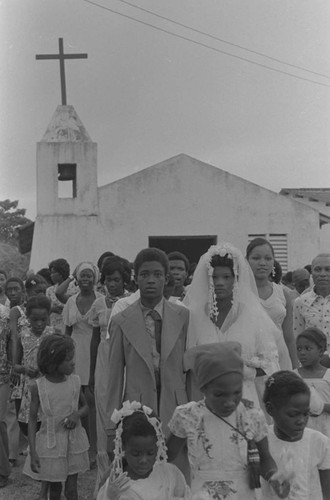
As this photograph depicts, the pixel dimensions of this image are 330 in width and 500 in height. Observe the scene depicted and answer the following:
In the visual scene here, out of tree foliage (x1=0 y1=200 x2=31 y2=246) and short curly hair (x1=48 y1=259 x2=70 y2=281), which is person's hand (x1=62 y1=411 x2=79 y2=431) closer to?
short curly hair (x1=48 y1=259 x2=70 y2=281)

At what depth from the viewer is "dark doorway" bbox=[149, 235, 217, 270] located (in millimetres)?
19219

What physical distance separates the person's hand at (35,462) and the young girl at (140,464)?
1.56 metres

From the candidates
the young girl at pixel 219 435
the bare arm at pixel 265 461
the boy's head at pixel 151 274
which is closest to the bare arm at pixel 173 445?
the young girl at pixel 219 435

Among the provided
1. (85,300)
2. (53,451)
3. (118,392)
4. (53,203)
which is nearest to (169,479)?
(118,392)

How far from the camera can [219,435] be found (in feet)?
11.5

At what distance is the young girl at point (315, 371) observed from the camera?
5.12 meters

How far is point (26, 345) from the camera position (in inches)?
245

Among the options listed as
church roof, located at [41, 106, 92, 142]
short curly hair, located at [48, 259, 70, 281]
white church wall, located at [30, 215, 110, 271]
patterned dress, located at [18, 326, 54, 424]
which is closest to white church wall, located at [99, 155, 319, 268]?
white church wall, located at [30, 215, 110, 271]

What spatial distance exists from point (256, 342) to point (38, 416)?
190cm

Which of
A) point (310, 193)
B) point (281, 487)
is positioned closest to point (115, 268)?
point (281, 487)

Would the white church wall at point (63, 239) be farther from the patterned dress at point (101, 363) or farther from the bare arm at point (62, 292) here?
the patterned dress at point (101, 363)

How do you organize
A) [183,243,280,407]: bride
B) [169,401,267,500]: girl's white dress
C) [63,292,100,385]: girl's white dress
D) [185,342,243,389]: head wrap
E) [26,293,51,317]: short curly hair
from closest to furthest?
[185,342,243,389]: head wrap → [169,401,267,500]: girl's white dress → [183,243,280,407]: bride → [26,293,51,317]: short curly hair → [63,292,100,385]: girl's white dress

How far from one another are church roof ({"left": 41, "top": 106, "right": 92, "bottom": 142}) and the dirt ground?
39.2ft

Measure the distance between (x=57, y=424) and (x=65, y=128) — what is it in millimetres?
13259
